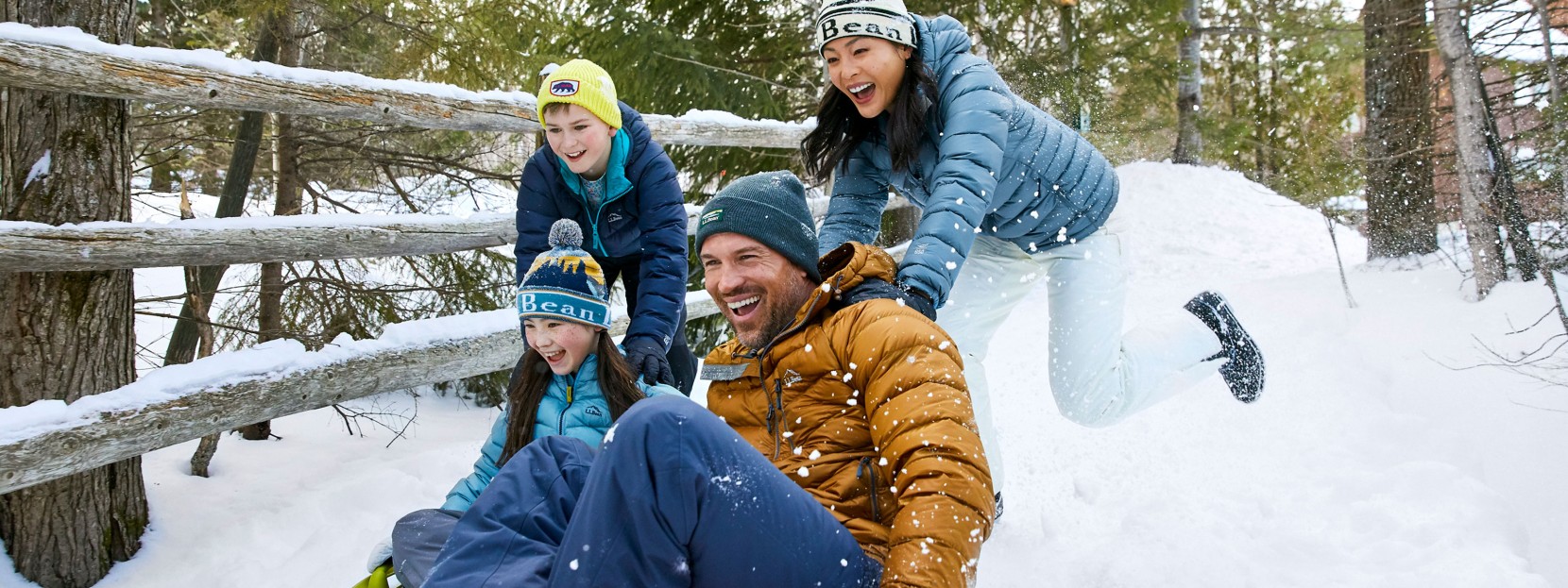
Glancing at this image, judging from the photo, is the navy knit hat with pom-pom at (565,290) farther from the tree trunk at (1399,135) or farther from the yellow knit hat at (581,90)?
the tree trunk at (1399,135)

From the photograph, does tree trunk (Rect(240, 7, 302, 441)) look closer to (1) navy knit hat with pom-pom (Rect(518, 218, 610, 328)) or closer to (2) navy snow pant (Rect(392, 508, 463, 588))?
(1) navy knit hat with pom-pom (Rect(518, 218, 610, 328))

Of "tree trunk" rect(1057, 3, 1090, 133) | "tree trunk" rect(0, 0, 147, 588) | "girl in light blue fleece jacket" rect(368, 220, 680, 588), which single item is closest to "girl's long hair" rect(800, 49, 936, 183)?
"girl in light blue fleece jacket" rect(368, 220, 680, 588)

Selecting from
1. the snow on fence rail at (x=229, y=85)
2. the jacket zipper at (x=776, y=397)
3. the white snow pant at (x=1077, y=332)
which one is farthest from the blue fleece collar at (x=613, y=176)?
the jacket zipper at (x=776, y=397)

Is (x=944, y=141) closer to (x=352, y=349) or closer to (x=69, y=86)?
(x=352, y=349)

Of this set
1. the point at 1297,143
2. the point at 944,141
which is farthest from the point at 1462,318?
the point at 1297,143

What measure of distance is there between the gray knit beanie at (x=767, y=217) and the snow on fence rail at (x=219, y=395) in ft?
6.22

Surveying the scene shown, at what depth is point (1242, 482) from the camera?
11.7 feet

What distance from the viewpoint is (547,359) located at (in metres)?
2.61

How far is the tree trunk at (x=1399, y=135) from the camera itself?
7.09 meters

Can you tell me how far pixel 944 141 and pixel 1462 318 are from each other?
13.6ft

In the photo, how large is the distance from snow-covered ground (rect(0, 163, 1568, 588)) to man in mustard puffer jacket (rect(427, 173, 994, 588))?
52.6 inches

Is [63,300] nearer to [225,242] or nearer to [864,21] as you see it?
[225,242]

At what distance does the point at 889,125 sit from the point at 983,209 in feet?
1.39

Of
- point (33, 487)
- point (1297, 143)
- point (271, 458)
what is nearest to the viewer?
point (33, 487)
